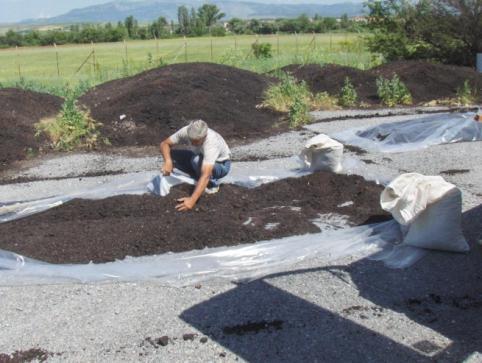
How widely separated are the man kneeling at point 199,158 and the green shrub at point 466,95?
8.07 metres

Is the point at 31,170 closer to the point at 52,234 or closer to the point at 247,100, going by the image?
the point at 52,234

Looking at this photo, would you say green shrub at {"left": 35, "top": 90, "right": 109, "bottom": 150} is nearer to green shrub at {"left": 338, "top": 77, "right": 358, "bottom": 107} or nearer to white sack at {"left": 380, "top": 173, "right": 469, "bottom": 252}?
green shrub at {"left": 338, "top": 77, "right": 358, "bottom": 107}

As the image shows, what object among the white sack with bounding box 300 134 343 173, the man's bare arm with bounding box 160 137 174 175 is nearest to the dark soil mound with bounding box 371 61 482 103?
the white sack with bounding box 300 134 343 173

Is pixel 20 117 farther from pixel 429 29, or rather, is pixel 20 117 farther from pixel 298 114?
pixel 429 29

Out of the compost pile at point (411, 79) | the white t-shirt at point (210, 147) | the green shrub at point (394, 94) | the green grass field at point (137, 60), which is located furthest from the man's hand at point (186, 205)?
the green grass field at point (137, 60)

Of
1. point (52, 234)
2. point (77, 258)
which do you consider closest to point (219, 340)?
point (77, 258)

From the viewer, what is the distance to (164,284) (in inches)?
182

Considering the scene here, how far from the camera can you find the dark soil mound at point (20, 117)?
991cm

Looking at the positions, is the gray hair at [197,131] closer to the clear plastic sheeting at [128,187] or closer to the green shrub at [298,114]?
the clear plastic sheeting at [128,187]

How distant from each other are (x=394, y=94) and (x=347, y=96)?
102 centimetres

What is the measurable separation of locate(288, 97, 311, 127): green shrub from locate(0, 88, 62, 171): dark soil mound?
446cm

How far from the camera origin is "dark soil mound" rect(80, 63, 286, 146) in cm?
1071

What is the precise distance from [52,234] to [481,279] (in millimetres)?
3591

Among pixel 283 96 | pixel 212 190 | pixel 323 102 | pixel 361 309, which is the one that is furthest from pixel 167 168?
pixel 323 102
